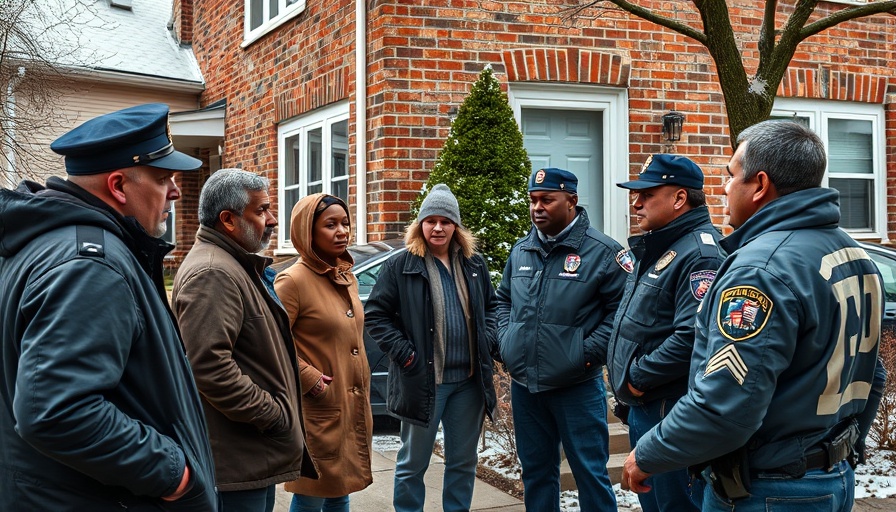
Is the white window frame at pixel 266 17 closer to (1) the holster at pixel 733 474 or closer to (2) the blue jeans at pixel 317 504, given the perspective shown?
(2) the blue jeans at pixel 317 504

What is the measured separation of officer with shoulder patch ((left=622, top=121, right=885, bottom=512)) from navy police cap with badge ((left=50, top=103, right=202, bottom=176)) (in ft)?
5.23

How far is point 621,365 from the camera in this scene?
12.5 ft

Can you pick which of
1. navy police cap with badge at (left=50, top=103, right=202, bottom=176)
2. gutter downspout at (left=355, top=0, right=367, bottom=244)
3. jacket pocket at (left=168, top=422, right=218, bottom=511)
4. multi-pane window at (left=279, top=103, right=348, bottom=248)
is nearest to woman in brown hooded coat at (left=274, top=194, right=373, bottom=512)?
jacket pocket at (left=168, top=422, right=218, bottom=511)

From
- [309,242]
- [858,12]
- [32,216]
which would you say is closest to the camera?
[32,216]

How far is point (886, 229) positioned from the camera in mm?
10852

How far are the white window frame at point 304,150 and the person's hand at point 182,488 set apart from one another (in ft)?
24.5

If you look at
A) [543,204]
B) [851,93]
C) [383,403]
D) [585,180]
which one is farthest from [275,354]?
[851,93]

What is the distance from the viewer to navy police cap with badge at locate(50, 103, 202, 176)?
2227mm

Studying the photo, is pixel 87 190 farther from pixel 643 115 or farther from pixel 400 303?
pixel 643 115

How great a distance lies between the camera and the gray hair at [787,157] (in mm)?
2631

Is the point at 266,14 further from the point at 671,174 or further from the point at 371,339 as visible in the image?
the point at 671,174

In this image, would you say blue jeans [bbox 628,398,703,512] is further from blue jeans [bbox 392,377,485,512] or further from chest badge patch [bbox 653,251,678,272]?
blue jeans [bbox 392,377,485,512]

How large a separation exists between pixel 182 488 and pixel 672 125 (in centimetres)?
806

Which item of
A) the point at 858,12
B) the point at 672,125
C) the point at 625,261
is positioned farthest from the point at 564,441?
the point at 672,125
